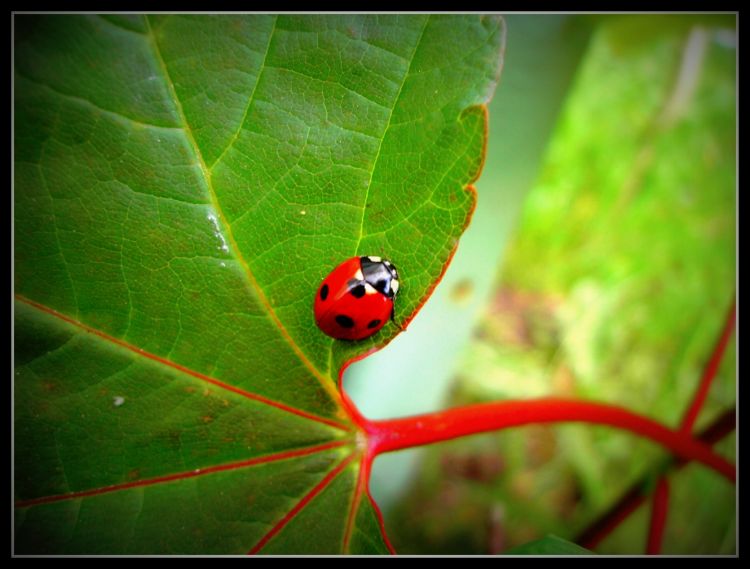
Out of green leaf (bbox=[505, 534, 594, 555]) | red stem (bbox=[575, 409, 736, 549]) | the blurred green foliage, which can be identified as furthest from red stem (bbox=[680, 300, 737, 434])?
the blurred green foliage

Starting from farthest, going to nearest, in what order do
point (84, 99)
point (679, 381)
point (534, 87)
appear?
point (679, 381) → point (534, 87) → point (84, 99)

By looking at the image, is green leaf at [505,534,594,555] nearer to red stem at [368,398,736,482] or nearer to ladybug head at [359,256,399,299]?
red stem at [368,398,736,482]

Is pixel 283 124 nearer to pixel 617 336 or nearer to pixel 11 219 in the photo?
pixel 11 219

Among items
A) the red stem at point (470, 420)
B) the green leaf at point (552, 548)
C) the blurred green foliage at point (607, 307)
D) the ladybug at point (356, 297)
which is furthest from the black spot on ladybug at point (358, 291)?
the blurred green foliage at point (607, 307)

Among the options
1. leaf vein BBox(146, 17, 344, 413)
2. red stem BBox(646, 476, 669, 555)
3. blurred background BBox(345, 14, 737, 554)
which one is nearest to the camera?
leaf vein BBox(146, 17, 344, 413)

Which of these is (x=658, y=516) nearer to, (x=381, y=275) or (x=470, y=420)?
(x=470, y=420)
